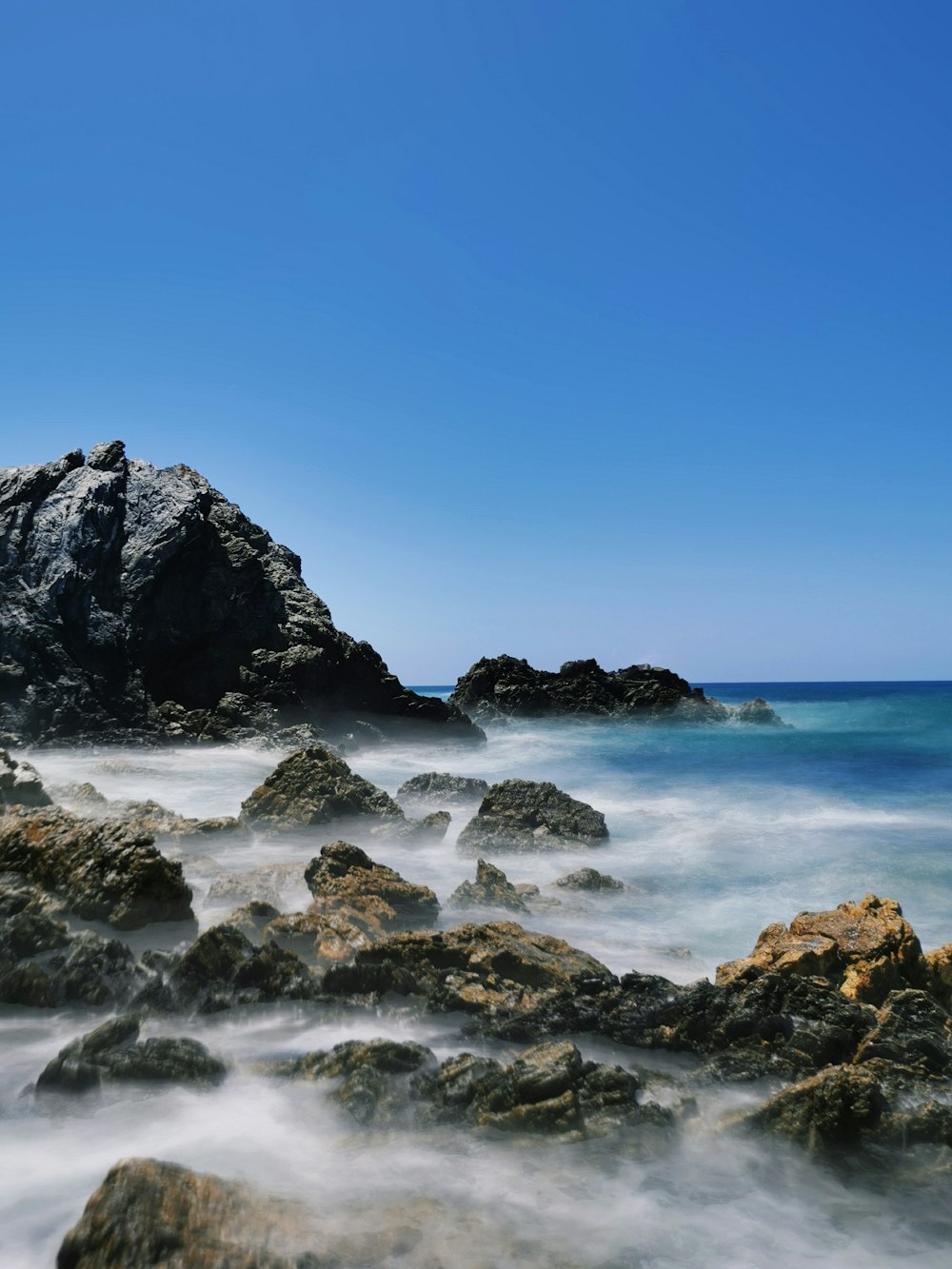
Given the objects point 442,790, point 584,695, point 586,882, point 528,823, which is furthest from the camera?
point 584,695

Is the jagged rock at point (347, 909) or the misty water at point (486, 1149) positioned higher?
the jagged rock at point (347, 909)

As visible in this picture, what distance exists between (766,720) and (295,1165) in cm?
6010

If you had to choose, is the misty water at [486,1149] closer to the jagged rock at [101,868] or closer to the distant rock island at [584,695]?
the jagged rock at [101,868]

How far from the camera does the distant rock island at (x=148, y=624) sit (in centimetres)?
2650

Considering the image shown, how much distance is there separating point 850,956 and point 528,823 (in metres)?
8.14

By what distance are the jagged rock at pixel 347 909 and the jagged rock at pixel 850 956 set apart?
345cm

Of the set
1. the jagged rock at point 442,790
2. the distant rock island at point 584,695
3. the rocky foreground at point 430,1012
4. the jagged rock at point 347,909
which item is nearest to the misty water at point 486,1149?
the rocky foreground at point 430,1012

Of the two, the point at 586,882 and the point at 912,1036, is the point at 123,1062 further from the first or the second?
the point at 586,882

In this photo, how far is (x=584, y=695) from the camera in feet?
200

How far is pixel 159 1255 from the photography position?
3.32 metres

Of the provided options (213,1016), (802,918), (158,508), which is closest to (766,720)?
(158,508)

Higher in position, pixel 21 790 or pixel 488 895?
pixel 21 790

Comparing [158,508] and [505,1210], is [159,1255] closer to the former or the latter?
[505,1210]

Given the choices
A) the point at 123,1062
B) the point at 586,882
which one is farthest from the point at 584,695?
the point at 123,1062
